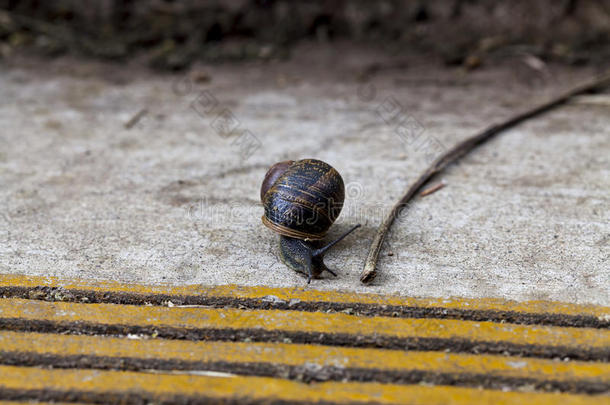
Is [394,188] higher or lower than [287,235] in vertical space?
lower

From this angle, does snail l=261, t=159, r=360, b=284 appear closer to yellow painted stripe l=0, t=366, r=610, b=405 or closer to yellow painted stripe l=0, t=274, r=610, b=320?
yellow painted stripe l=0, t=274, r=610, b=320

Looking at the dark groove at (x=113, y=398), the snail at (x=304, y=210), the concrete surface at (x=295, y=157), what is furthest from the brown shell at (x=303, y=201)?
the dark groove at (x=113, y=398)

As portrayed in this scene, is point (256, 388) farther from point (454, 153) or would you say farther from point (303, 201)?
point (454, 153)

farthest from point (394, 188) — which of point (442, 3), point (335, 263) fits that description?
point (442, 3)

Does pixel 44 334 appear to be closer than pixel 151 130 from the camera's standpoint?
Yes

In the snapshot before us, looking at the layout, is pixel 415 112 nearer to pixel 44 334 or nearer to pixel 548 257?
pixel 548 257

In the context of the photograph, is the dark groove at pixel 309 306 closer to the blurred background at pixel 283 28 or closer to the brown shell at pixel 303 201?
the brown shell at pixel 303 201
